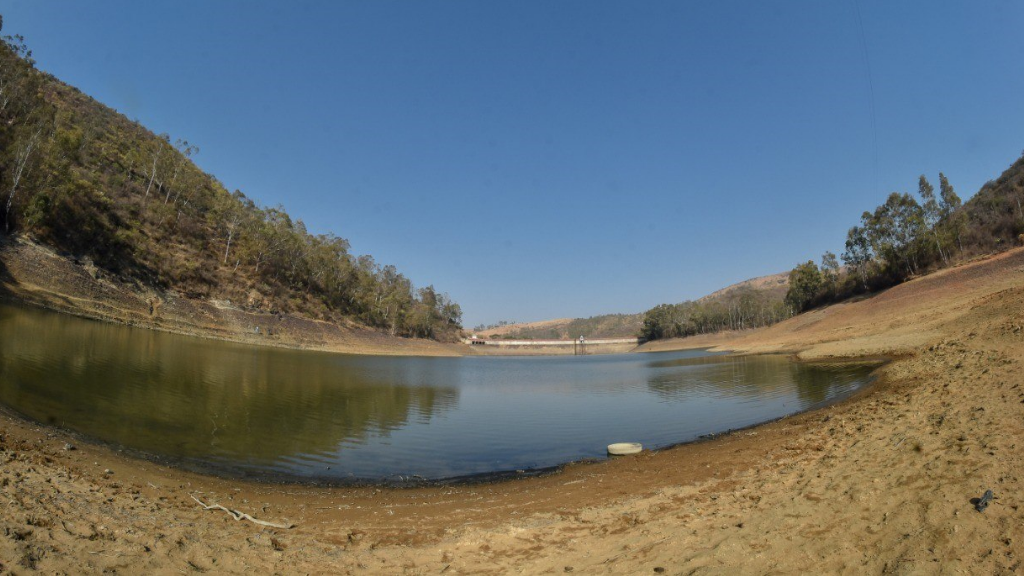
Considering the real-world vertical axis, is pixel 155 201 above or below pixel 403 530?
above

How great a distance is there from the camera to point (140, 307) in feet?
142

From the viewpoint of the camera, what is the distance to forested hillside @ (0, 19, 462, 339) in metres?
40.5

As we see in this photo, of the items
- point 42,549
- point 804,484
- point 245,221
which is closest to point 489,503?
point 804,484

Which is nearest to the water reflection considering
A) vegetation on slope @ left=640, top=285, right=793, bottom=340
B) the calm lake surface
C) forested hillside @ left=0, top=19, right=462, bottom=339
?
the calm lake surface

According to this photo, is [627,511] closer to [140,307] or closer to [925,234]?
[140,307]

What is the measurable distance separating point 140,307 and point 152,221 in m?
21.2

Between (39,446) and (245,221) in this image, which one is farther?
(245,221)

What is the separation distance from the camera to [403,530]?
725cm

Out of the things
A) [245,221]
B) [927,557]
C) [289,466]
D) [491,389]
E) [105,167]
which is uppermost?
[105,167]

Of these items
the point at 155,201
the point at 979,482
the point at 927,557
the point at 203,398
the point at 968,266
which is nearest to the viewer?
the point at 927,557

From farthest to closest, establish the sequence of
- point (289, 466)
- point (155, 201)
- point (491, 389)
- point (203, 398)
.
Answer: point (155, 201) < point (491, 389) < point (203, 398) < point (289, 466)

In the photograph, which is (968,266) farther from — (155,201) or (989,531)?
(155,201)

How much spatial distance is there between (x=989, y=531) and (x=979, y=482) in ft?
4.26

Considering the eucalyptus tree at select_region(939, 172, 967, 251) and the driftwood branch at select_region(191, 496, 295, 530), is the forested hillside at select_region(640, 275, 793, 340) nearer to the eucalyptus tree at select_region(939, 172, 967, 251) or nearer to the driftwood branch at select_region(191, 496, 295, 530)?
the eucalyptus tree at select_region(939, 172, 967, 251)
